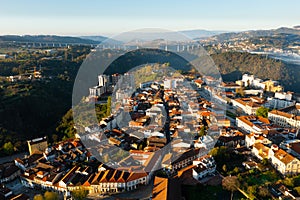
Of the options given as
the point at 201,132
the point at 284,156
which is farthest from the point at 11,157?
the point at 284,156

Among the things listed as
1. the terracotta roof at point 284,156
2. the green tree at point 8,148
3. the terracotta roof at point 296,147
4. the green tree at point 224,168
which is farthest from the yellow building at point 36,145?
the terracotta roof at point 296,147

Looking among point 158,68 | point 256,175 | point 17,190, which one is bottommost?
point 17,190

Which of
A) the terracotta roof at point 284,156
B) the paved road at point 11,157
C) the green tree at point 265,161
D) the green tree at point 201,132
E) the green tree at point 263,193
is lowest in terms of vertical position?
the paved road at point 11,157

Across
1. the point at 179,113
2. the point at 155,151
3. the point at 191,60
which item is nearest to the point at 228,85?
the point at 179,113

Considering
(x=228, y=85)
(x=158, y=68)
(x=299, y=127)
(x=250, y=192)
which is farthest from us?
(x=158, y=68)

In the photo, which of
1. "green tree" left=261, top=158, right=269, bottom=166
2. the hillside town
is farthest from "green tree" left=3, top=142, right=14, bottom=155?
"green tree" left=261, top=158, right=269, bottom=166

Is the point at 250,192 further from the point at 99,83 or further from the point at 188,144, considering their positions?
the point at 99,83

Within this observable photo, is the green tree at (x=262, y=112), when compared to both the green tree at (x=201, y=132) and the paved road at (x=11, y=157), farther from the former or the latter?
the paved road at (x=11, y=157)

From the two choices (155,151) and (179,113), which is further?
(179,113)

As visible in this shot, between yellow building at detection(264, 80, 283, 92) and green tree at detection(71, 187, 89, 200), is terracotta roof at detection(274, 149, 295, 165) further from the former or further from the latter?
yellow building at detection(264, 80, 283, 92)
